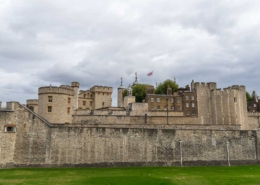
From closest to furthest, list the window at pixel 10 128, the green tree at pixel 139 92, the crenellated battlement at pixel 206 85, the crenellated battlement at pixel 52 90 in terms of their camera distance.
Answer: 1. the window at pixel 10 128
2. the crenellated battlement at pixel 52 90
3. the crenellated battlement at pixel 206 85
4. the green tree at pixel 139 92

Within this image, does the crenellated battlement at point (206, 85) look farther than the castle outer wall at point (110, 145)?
Yes

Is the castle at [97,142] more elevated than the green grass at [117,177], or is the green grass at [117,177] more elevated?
the castle at [97,142]

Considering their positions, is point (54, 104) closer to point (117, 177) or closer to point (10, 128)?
point (10, 128)

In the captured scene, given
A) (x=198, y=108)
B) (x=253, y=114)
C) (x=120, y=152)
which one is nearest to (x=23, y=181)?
(x=120, y=152)

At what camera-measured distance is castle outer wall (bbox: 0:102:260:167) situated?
25.6 m

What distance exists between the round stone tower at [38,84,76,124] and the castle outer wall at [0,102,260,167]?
560 centimetres

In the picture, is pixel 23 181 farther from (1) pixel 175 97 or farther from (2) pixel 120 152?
(1) pixel 175 97

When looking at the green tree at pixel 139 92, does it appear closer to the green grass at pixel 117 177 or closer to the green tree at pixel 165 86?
the green tree at pixel 165 86

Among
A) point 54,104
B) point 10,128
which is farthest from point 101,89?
point 10,128

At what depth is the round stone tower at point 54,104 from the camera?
31.9 meters

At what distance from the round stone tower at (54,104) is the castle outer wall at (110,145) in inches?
220

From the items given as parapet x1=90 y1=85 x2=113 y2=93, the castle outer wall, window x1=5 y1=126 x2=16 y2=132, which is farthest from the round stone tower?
parapet x1=90 y1=85 x2=113 y2=93

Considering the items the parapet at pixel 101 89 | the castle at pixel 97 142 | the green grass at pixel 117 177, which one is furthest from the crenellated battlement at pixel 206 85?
the green grass at pixel 117 177

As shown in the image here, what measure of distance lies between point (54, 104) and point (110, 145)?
10.0 m
